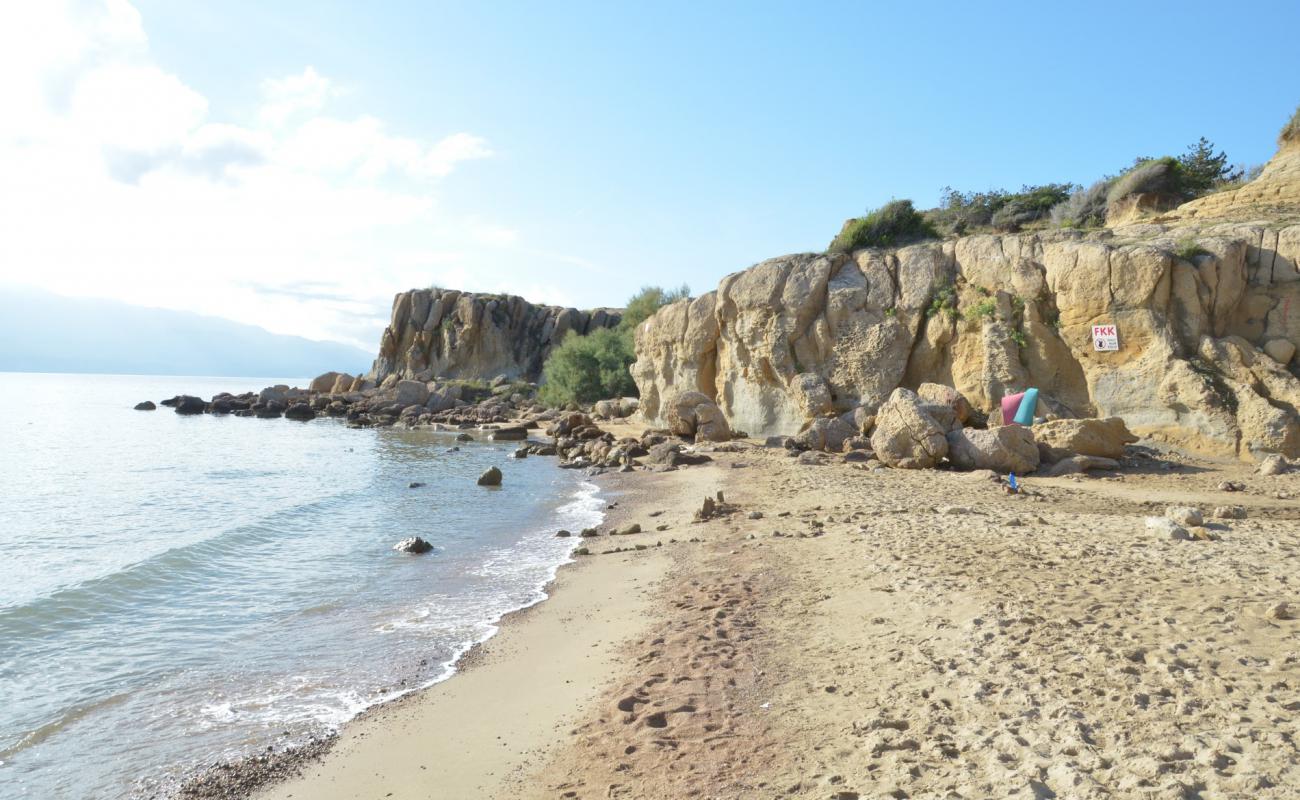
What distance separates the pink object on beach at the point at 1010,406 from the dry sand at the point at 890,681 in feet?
28.3

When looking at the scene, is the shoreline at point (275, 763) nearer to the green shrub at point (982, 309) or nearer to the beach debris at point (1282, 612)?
the beach debris at point (1282, 612)

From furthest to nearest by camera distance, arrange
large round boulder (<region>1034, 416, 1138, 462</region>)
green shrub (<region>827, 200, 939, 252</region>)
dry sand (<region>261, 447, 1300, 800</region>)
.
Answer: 1. green shrub (<region>827, 200, 939, 252</region>)
2. large round boulder (<region>1034, 416, 1138, 462</region>)
3. dry sand (<region>261, 447, 1300, 800</region>)

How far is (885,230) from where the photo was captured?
25.6 m

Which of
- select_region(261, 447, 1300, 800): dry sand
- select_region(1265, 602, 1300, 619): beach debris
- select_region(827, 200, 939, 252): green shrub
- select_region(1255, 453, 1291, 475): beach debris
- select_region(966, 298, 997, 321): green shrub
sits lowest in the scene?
select_region(261, 447, 1300, 800): dry sand

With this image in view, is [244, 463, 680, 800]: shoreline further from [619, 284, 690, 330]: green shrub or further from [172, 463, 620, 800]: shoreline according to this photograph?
[619, 284, 690, 330]: green shrub

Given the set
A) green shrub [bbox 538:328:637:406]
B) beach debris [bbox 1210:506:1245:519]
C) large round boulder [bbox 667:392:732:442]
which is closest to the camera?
beach debris [bbox 1210:506:1245:519]

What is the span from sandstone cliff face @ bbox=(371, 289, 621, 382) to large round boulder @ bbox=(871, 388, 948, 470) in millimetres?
51519

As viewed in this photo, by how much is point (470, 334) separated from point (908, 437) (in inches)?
2192

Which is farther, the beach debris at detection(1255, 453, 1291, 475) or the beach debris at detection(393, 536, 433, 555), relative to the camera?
the beach debris at detection(1255, 453, 1291, 475)

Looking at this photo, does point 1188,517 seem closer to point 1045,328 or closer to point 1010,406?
point 1010,406

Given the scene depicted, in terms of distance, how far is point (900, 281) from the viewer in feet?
77.2

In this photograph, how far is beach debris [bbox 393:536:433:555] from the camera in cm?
1260

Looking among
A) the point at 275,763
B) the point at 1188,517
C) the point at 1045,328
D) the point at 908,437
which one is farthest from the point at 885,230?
the point at 275,763

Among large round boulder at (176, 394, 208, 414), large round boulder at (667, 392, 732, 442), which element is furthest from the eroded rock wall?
large round boulder at (176, 394, 208, 414)
